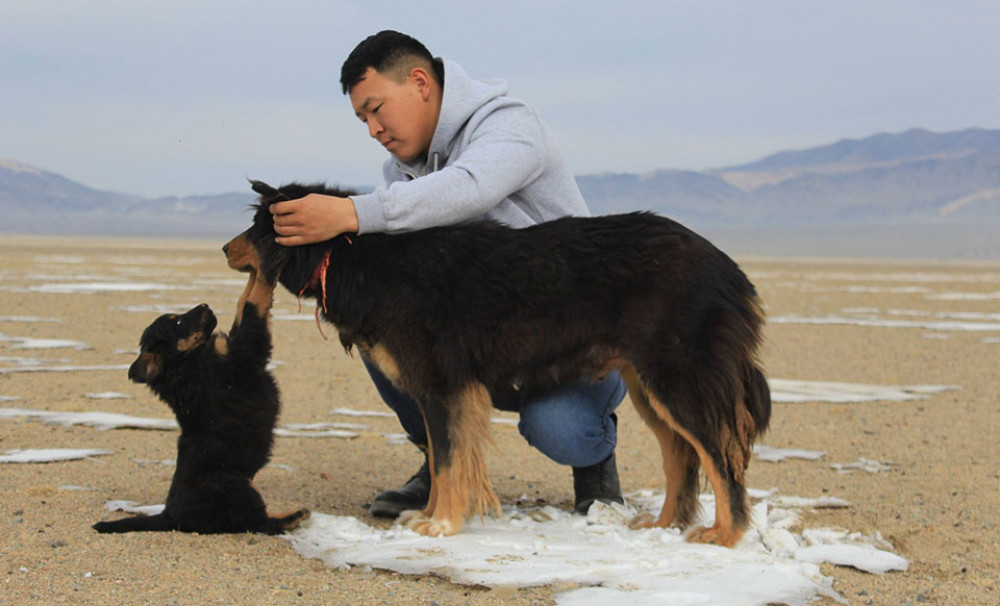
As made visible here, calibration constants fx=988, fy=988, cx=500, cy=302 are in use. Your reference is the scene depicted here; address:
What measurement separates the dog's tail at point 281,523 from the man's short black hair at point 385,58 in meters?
2.16

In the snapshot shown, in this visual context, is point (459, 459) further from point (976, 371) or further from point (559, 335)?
point (976, 371)

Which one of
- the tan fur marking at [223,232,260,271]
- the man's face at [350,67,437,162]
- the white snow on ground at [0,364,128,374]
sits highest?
the man's face at [350,67,437,162]

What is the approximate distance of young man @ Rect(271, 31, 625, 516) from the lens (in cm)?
468

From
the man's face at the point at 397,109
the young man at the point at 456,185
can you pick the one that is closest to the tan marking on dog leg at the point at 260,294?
the young man at the point at 456,185

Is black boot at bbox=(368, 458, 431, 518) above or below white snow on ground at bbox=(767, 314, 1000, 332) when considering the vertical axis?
below

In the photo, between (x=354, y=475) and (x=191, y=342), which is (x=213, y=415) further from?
(x=354, y=475)

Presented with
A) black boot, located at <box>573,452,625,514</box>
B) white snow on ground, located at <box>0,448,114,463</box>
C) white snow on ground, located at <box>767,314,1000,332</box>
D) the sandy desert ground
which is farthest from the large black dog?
white snow on ground, located at <box>767,314,1000,332</box>

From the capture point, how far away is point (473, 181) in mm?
4820

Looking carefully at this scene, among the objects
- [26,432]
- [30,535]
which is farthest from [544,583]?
[26,432]

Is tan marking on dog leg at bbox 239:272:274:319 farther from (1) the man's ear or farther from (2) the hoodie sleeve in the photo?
(1) the man's ear

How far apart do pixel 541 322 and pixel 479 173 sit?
821 mm

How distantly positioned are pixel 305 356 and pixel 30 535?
28.0ft

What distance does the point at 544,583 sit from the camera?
3.91 m

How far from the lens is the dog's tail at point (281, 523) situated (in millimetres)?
4707
